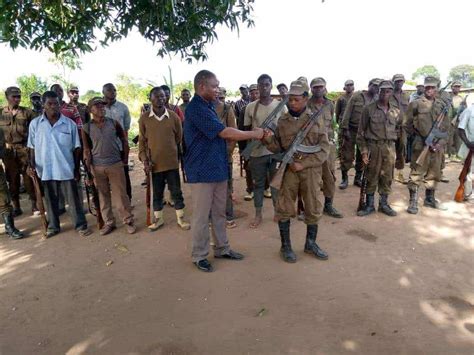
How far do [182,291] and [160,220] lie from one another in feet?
6.08

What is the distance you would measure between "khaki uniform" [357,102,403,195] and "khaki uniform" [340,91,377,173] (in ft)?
4.01

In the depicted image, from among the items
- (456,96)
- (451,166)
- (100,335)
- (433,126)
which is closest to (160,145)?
(100,335)

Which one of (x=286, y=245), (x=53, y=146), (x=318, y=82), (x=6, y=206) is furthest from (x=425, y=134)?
(x=6, y=206)

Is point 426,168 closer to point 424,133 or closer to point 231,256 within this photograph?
point 424,133

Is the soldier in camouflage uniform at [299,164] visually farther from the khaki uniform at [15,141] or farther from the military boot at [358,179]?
the khaki uniform at [15,141]

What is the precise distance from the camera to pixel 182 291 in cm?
347

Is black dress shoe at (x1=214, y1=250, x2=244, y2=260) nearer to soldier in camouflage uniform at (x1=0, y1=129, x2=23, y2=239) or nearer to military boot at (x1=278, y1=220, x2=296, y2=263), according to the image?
military boot at (x1=278, y1=220, x2=296, y2=263)

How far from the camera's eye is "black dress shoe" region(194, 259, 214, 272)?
3.85m

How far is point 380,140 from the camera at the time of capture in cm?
516

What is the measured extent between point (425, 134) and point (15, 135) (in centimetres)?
640

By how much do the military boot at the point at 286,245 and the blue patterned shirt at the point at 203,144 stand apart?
89cm

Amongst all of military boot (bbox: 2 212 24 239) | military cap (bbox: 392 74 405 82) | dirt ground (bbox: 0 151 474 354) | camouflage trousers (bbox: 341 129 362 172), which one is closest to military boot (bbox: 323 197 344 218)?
dirt ground (bbox: 0 151 474 354)

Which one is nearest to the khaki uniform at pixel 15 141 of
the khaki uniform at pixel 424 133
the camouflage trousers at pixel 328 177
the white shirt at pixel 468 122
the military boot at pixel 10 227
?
the military boot at pixel 10 227

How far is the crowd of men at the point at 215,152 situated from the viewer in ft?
12.2
